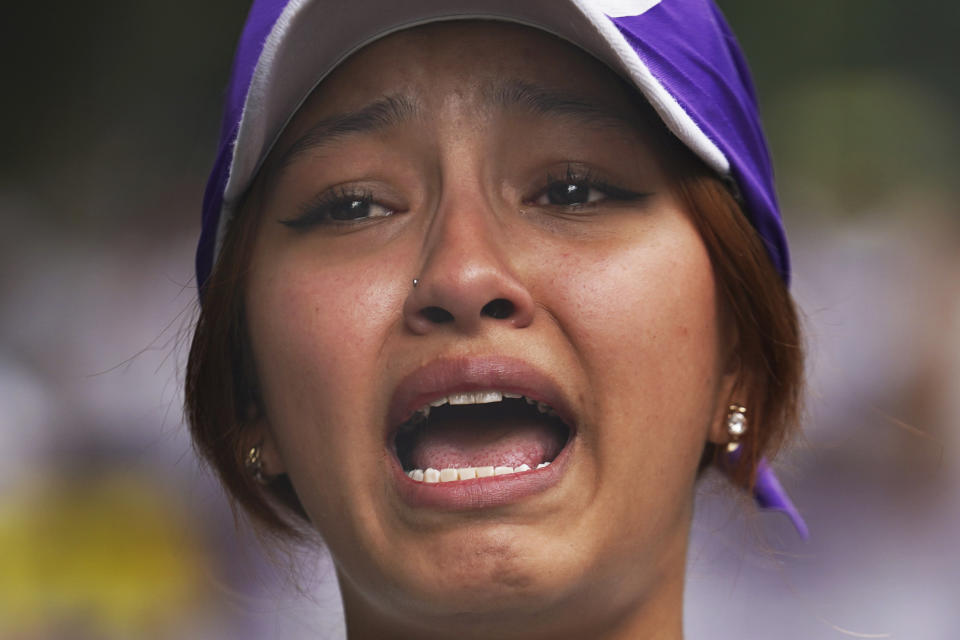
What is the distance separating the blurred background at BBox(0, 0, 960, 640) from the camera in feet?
9.57

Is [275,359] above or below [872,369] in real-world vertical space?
above

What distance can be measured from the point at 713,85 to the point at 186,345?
70.8 inches

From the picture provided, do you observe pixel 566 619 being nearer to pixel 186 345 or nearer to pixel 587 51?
pixel 587 51

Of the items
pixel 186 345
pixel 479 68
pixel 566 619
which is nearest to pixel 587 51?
pixel 479 68

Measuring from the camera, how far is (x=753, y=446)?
1311mm

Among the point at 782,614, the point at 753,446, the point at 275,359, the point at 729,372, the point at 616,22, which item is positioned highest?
the point at 616,22

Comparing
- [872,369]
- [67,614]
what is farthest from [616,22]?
[67,614]

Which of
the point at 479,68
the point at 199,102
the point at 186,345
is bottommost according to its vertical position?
the point at 186,345

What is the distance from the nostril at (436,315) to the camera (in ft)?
3.57

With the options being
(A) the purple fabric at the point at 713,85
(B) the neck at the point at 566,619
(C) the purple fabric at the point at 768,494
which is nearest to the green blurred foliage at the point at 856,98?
(C) the purple fabric at the point at 768,494

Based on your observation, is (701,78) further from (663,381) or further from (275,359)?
(275,359)

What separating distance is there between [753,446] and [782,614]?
5.46 feet

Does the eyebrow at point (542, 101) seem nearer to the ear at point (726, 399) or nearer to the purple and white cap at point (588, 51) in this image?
the purple and white cap at point (588, 51)

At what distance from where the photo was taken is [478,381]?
3.51 feet
